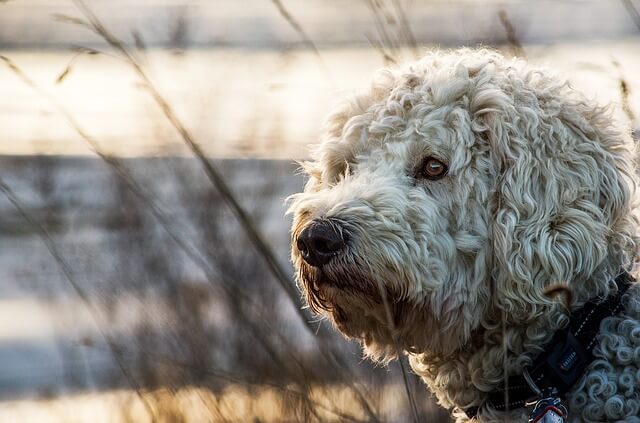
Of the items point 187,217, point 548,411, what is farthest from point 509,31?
point 187,217

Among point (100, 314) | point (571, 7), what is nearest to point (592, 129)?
point (100, 314)

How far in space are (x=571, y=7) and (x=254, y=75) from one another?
3.83 meters

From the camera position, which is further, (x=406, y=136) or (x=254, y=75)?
(x=254, y=75)

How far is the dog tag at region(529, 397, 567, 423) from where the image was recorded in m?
2.96

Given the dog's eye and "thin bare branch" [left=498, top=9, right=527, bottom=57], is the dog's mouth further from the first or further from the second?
"thin bare branch" [left=498, top=9, right=527, bottom=57]

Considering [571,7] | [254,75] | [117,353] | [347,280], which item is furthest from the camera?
[571,7]

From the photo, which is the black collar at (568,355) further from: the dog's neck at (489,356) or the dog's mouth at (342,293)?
the dog's mouth at (342,293)

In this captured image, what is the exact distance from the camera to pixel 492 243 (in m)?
3.21

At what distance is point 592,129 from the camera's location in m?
3.25

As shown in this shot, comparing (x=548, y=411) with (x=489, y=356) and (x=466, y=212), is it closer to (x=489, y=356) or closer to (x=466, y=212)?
(x=489, y=356)

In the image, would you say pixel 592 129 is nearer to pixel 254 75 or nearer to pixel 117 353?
pixel 117 353

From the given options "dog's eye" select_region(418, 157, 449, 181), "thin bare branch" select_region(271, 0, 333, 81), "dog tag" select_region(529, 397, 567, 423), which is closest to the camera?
"dog tag" select_region(529, 397, 567, 423)

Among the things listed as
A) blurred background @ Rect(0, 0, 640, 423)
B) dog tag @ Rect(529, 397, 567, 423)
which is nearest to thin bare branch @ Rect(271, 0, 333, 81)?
blurred background @ Rect(0, 0, 640, 423)

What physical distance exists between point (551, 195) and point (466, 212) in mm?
251
